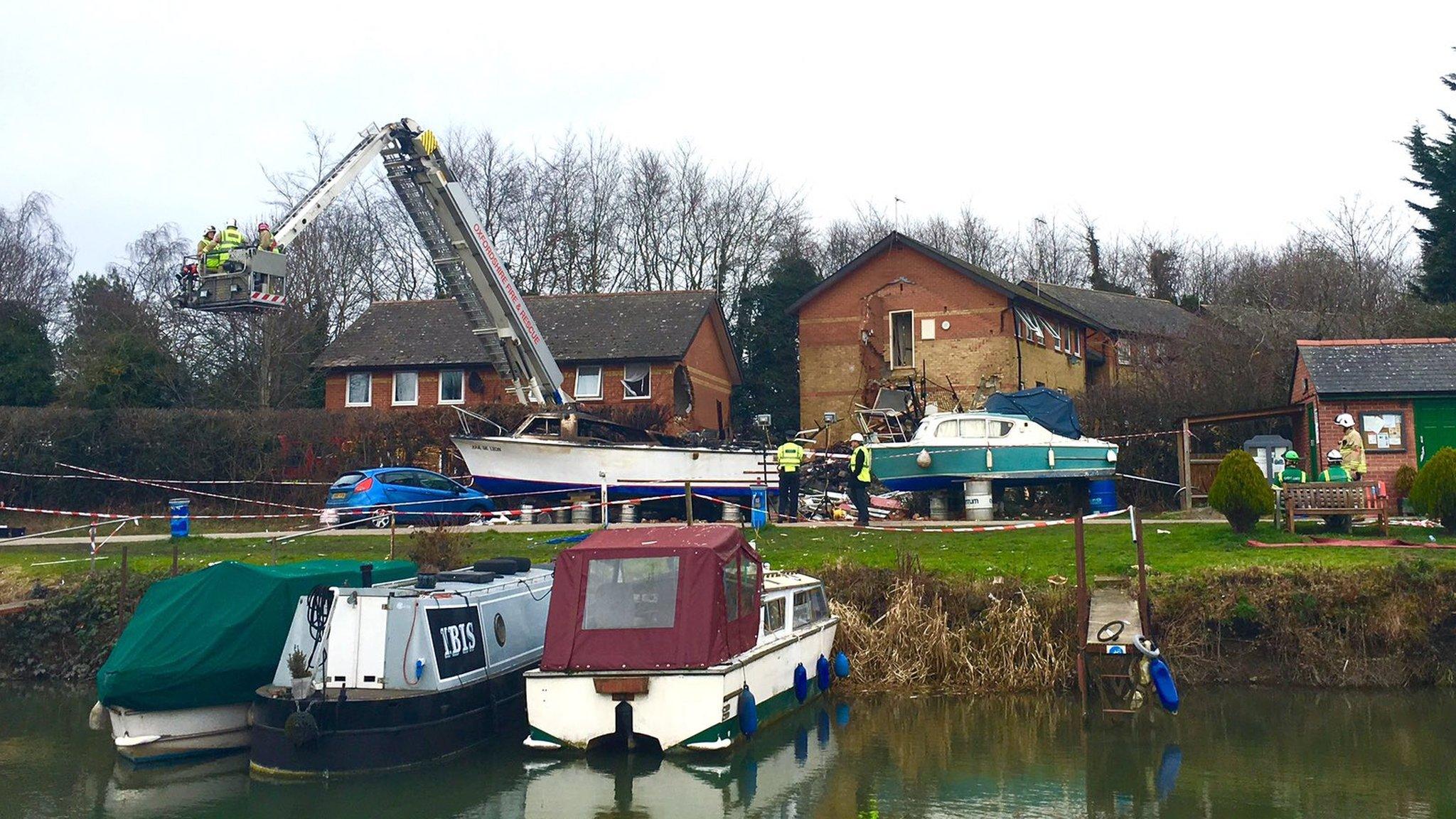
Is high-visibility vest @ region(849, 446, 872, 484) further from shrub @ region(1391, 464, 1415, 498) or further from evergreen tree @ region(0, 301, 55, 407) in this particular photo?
evergreen tree @ region(0, 301, 55, 407)

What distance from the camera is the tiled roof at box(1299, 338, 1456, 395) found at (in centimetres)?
2419

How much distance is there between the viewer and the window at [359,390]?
39.3 meters

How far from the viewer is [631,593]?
47.7 feet

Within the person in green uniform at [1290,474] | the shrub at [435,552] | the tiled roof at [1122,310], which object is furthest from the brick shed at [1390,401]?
the shrub at [435,552]

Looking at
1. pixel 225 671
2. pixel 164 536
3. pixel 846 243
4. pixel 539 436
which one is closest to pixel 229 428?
pixel 164 536

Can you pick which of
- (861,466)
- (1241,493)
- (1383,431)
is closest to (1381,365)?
(1383,431)

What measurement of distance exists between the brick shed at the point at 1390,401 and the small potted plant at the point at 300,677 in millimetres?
18990

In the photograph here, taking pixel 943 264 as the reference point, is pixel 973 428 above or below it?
below

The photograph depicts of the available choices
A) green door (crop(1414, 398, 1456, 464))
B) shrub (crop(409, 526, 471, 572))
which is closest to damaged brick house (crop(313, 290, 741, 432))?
shrub (crop(409, 526, 471, 572))

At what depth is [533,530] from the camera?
2427 centimetres

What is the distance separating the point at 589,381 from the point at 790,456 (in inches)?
612

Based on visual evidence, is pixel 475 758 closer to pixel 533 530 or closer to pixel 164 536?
pixel 533 530

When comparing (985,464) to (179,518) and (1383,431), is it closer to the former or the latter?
(1383,431)

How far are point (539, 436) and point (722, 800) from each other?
1546cm
